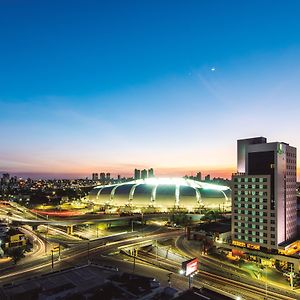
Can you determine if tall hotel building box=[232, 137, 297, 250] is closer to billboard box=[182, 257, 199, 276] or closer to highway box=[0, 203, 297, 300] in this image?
highway box=[0, 203, 297, 300]

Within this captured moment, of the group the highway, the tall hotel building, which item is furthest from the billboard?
the tall hotel building

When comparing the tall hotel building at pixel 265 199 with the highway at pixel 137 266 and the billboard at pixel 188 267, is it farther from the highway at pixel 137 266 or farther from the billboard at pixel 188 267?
the billboard at pixel 188 267

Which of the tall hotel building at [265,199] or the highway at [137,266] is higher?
the tall hotel building at [265,199]

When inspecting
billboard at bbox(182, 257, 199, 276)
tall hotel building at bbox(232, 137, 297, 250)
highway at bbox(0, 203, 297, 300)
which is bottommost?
highway at bbox(0, 203, 297, 300)

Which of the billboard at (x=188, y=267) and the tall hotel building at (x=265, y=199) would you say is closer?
the billboard at (x=188, y=267)

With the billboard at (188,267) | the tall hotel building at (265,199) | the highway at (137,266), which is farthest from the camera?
the tall hotel building at (265,199)

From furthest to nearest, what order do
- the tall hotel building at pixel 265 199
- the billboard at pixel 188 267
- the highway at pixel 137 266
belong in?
the tall hotel building at pixel 265 199 → the highway at pixel 137 266 → the billboard at pixel 188 267

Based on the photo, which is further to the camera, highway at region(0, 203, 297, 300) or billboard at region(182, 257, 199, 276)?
highway at region(0, 203, 297, 300)

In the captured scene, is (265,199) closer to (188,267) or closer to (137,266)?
(137,266)

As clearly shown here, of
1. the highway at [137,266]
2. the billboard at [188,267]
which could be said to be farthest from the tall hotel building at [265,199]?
the billboard at [188,267]
